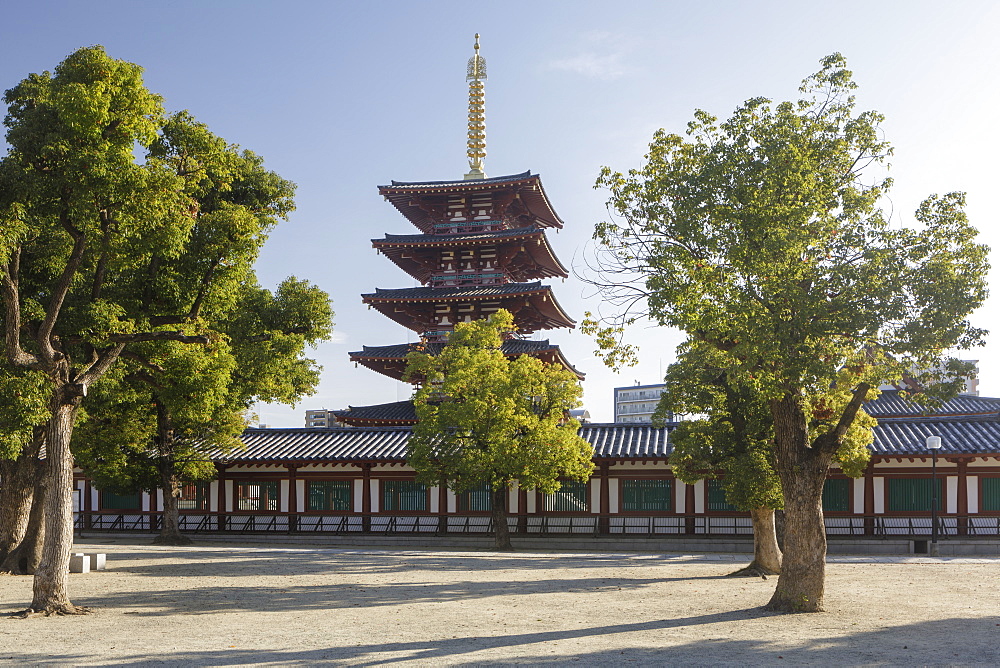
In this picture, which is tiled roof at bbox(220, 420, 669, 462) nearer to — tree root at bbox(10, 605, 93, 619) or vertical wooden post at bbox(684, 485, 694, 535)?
vertical wooden post at bbox(684, 485, 694, 535)

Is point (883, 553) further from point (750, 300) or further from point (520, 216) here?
point (520, 216)

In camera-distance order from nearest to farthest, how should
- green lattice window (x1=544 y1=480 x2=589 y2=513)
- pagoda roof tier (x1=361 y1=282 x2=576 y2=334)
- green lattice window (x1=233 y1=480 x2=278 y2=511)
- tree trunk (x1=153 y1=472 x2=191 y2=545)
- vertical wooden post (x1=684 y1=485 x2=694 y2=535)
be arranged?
vertical wooden post (x1=684 y1=485 x2=694 y2=535) → tree trunk (x1=153 y1=472 x2=191 y2=545) → green lattice window (x1=544 y1=480 x2=589 y2=513) → green lattice window (x1=233 y1=480 x2=278 y2=511) → pagoda roof tier (x1=361 y1=282 x2=576 y2=334)

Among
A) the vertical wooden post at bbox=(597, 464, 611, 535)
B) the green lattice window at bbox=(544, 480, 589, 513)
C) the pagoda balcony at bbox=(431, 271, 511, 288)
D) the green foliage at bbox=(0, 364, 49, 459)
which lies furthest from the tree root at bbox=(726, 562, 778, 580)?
the pagoda balcony at bbox=(431, 271, 511, 288)

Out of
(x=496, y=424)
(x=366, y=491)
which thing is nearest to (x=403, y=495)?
(x=366, y=491)

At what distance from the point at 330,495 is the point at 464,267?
12.1m

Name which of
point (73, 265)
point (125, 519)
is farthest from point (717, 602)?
point (125, 519)

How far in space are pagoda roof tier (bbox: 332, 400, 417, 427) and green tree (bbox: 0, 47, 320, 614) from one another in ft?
67.9

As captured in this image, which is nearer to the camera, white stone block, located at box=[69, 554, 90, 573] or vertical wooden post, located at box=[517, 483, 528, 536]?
white stone block, located at box=[69, 554, 90, 573]

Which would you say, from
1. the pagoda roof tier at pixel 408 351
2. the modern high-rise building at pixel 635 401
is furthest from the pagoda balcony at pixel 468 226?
the modern high-rise building at pixel 635 401

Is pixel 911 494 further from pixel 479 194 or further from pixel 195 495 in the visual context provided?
pixel 195 495

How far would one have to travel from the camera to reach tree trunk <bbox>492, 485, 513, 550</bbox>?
30062 mm

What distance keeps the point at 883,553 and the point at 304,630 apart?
21693 millimetres

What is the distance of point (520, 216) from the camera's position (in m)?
43.0

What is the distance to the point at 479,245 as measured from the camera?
40.3 meters
